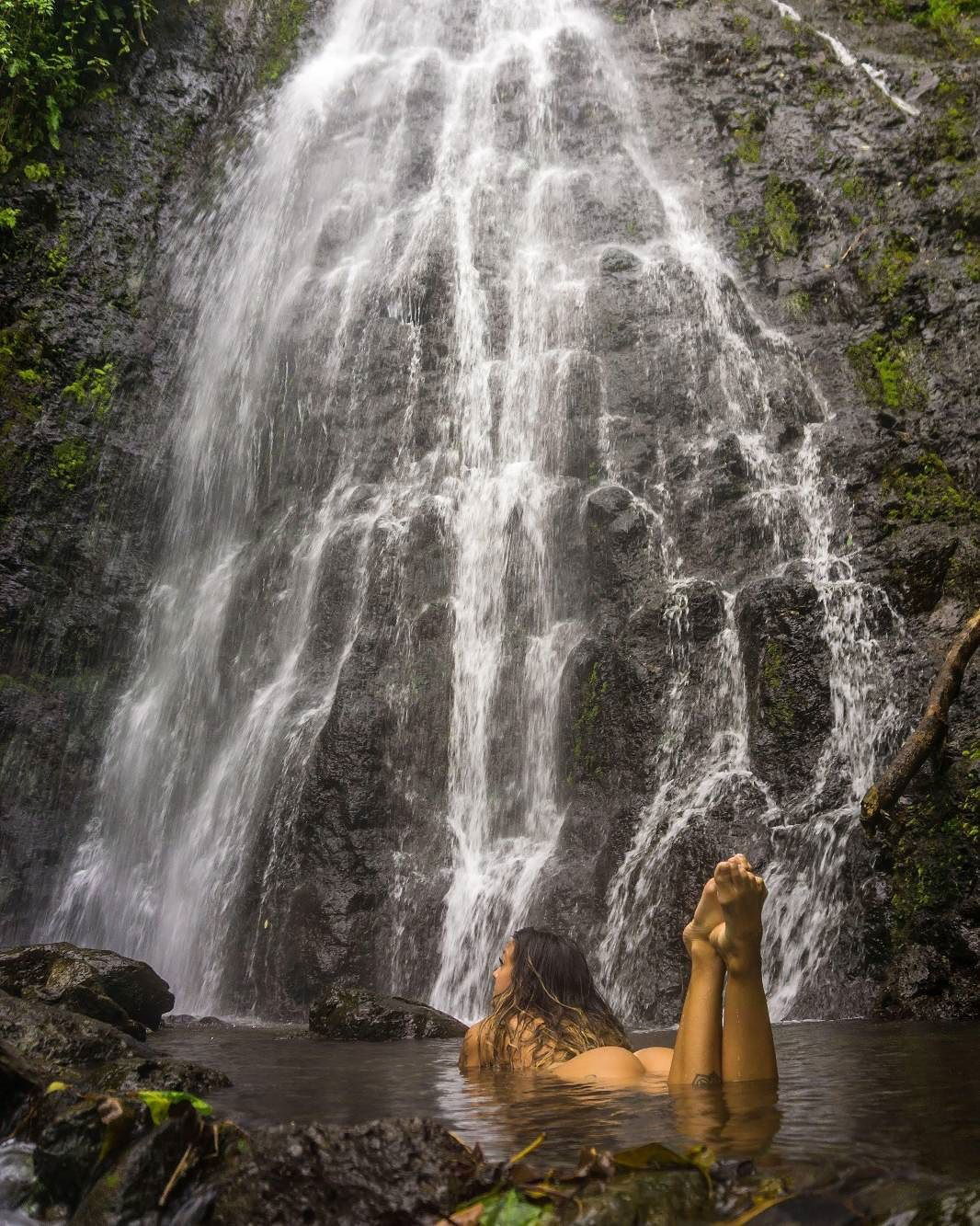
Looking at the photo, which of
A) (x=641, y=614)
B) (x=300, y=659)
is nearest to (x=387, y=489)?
(x=300, y=659)

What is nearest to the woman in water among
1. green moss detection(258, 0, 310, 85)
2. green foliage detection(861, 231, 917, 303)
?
green foliage detection(861, 231, 917, 303)

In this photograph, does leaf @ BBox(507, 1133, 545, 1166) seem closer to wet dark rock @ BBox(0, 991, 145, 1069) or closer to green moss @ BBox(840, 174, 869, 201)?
wet dark rock @ BBox(0, 991, 145, 1069)

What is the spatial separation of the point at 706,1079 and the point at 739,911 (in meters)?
0.74

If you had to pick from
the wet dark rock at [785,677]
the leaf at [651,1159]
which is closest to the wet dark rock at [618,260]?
the wet dark rock at [785,677]

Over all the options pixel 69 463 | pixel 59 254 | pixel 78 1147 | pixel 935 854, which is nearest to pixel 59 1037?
pixel 78 1147

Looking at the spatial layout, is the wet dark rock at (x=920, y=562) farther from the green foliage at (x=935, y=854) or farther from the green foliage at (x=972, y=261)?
the green foliage at (x=972, y=261)

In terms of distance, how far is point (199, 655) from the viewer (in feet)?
46.3

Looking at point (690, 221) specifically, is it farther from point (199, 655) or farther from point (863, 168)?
point (199, 655)

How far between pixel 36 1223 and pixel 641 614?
9392 millimetres

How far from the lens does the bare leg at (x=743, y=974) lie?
3355 mm

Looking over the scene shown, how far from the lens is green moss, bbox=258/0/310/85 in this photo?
67.8ft

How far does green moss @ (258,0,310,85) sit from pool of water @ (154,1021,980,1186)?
1945cm

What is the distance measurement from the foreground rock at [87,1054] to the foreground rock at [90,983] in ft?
4.83

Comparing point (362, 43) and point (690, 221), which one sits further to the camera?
point (362, 43)
